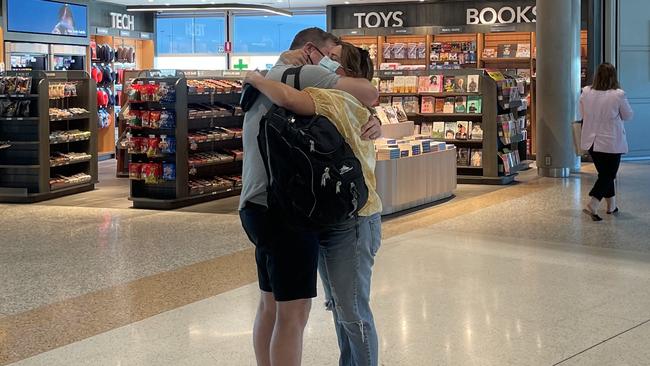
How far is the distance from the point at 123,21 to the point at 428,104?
7.75 m

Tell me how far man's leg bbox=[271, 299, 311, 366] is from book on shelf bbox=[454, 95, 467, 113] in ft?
28.7

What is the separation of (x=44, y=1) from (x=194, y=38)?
219 inches

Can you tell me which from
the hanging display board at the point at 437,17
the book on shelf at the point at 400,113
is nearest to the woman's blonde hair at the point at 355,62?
the book on shelf at the point at 400,113

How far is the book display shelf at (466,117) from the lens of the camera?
11477 mm

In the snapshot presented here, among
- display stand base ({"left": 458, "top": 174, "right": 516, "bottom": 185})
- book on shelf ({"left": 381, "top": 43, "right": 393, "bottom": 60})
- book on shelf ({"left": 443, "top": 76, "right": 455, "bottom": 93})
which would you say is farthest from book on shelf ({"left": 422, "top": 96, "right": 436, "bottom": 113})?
book on shelf ({"left": 381, "top": 43, "right": 393, "bottom": 60})

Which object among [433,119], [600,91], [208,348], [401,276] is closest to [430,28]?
[433,119]

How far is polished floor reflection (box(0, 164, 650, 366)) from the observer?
14.5ft

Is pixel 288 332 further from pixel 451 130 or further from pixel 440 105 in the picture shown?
pixel 440 105

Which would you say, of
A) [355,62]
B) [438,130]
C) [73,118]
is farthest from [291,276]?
[438,130]

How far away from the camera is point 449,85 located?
11664 mm

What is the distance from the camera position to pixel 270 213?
3084 mm

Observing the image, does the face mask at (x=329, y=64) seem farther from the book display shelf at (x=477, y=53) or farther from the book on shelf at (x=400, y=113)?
the book display shelf at (x=477, y=53)

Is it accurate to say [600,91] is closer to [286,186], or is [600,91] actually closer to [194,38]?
[286,186]

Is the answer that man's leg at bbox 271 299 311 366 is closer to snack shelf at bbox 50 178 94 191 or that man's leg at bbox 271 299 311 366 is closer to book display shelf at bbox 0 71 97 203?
book display shelf at bbox 0 71 97 203
